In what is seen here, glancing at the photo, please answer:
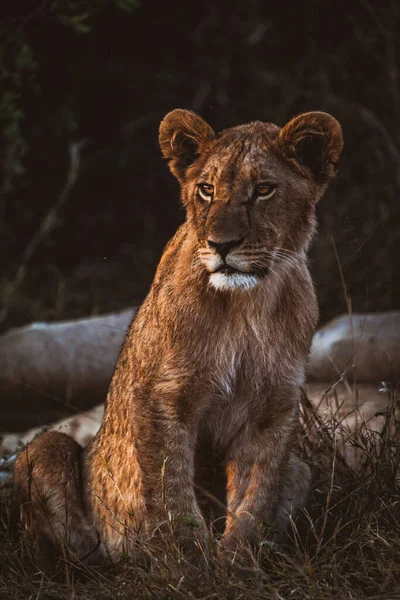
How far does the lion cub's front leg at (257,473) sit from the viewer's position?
3.49 meters

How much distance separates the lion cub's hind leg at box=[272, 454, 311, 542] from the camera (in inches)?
150

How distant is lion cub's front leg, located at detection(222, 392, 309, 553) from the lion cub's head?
1.90 ft

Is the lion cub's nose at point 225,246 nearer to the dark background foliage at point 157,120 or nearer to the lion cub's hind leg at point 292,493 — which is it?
the lion cub's hind leg at point 292,493

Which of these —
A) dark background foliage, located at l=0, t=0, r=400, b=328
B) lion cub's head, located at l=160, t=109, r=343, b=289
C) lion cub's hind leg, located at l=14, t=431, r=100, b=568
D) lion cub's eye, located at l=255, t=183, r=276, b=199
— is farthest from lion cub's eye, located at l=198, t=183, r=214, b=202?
dark background foliage, located at l=0, t=0, r=400, b=328

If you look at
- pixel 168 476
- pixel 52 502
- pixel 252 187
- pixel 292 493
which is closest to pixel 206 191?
pixel 252 187

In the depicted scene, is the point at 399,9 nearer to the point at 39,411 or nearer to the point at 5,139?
the point at 5,139

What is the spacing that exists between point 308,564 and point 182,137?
1667 millimetres

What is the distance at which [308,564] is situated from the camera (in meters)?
3.21

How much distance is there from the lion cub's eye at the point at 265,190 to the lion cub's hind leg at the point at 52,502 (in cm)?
142

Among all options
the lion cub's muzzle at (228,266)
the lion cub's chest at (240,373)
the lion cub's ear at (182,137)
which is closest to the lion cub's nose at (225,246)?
the lion cub's muzzle at (228,266)

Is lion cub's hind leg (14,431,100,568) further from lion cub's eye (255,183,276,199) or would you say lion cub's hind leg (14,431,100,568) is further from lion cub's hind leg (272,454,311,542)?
lion cub's eye (255,183,276,199)

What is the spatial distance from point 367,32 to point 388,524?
549cm

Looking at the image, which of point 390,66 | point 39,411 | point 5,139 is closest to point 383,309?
point 390,66

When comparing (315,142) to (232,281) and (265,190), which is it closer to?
(265,190)
